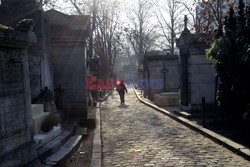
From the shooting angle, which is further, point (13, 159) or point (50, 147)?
point (50, 147)

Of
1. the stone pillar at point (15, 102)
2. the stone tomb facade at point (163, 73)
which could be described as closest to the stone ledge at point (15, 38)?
the stone pillar at point (15, 102)

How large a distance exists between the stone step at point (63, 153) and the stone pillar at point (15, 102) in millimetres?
456

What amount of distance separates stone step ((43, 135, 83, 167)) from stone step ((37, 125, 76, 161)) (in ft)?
0.25

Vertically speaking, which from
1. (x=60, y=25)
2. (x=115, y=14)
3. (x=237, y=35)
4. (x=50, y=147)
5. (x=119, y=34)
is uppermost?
(x=115, y=14)

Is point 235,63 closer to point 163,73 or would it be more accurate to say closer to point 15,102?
point 15,102

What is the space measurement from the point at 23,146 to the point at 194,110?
774 centimetres

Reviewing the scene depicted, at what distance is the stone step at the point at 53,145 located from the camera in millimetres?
4966

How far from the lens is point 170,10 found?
3462cm

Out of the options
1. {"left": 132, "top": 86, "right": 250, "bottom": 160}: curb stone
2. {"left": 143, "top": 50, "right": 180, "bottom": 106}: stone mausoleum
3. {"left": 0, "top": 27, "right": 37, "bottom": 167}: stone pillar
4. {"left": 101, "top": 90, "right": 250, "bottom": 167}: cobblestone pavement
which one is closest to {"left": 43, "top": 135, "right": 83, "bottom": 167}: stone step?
{"left": 0, "top": 27, "right": 37, "bottom": 167}: stone pillar

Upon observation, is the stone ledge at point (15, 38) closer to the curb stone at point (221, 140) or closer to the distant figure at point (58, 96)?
the curb stone at point (221, 140)

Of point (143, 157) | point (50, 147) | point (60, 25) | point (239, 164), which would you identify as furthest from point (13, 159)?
point (60, 25)

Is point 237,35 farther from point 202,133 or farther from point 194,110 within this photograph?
point 194,110

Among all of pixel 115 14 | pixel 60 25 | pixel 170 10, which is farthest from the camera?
pixel 170 10

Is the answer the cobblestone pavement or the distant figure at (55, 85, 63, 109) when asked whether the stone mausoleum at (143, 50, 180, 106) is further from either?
the distant figure at (55, 85, 63, 109)
